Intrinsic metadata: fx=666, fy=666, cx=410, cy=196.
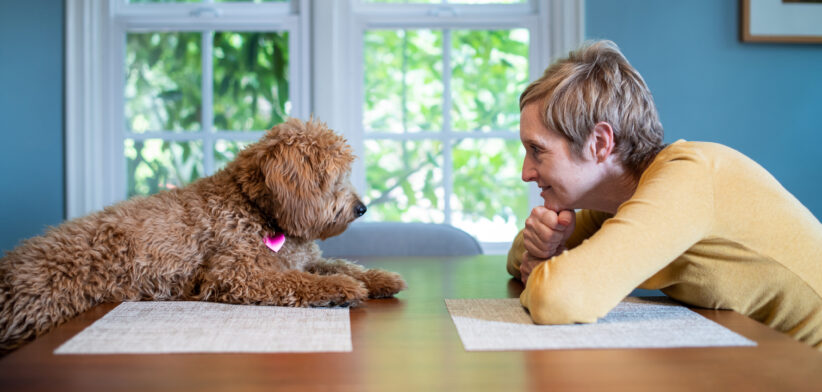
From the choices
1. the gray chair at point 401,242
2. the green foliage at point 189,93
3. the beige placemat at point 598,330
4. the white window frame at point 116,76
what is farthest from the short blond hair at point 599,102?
the green foliage at point 189,93

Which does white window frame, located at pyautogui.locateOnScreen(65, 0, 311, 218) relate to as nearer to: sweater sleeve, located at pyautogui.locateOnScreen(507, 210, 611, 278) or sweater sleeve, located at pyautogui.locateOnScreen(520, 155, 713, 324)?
sweater sleeve, located at pyautogui.locateOnScreen(507, 210, 611, 278)

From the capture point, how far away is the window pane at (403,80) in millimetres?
2895

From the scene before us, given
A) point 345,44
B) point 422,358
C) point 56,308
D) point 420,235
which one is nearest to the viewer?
point 422,358

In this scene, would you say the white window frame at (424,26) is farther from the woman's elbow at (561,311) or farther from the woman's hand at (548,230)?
the woman's elbow at (561,311)

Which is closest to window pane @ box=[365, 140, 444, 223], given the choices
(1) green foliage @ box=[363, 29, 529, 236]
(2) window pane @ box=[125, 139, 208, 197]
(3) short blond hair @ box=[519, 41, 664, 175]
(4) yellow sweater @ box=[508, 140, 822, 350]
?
(1) green foliage @ box=[363, 29, 529, 236]

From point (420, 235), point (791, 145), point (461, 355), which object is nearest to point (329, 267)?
point (461, 355)

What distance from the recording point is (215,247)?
116 centimetres

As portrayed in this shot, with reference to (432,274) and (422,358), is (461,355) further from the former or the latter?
(432,274)

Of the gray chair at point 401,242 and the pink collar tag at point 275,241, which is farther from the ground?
the pink collar tag at point 275,241

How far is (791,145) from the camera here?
2.85 m

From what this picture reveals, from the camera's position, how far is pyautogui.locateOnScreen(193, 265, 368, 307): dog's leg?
3.56ft

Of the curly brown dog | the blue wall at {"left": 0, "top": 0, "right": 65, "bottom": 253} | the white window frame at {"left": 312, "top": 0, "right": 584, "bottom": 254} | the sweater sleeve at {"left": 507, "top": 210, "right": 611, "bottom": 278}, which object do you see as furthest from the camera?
the white window frame at {"left": 312, "top": 0, "right": 584, "bottom": 254}

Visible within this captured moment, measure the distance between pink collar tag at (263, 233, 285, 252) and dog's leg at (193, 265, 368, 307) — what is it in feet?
0.24

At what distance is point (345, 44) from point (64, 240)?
1913 millimetres
